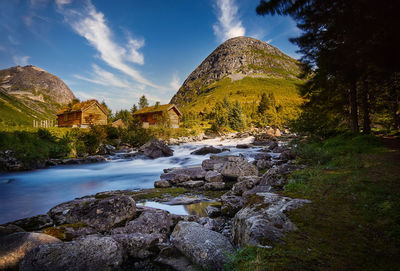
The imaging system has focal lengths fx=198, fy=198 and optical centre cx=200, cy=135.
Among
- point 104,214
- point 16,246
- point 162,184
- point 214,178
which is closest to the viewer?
point 16,246

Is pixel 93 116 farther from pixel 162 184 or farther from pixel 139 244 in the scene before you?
pixel 139 244

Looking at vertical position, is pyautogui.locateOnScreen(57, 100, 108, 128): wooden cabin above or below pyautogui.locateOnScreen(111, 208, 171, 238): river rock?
above

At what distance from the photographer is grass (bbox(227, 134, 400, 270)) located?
211 cm

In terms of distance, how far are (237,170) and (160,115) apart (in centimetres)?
4115

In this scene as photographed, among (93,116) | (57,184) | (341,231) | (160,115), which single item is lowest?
(57,184)

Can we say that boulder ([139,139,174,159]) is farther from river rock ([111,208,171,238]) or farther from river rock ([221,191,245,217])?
river rock ([111,208,171,238])

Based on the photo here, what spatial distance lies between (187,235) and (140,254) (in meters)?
1.03

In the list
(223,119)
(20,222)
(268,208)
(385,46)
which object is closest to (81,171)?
(20,222)

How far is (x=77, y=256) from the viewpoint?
3.34 m

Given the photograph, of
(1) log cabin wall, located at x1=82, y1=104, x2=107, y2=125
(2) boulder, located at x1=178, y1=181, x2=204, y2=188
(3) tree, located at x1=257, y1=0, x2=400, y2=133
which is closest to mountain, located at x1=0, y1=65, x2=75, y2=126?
(1) log cabin wall, located at x1=82, y1=104, x2=107, y2=125

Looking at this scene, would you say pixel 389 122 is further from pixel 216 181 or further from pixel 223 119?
pixel 223 119

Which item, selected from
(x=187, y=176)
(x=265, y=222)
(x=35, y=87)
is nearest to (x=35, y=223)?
(x=265, y=222)

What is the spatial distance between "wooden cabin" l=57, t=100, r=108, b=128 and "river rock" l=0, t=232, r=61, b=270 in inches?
1426

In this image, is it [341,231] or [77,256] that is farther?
[77,256]
